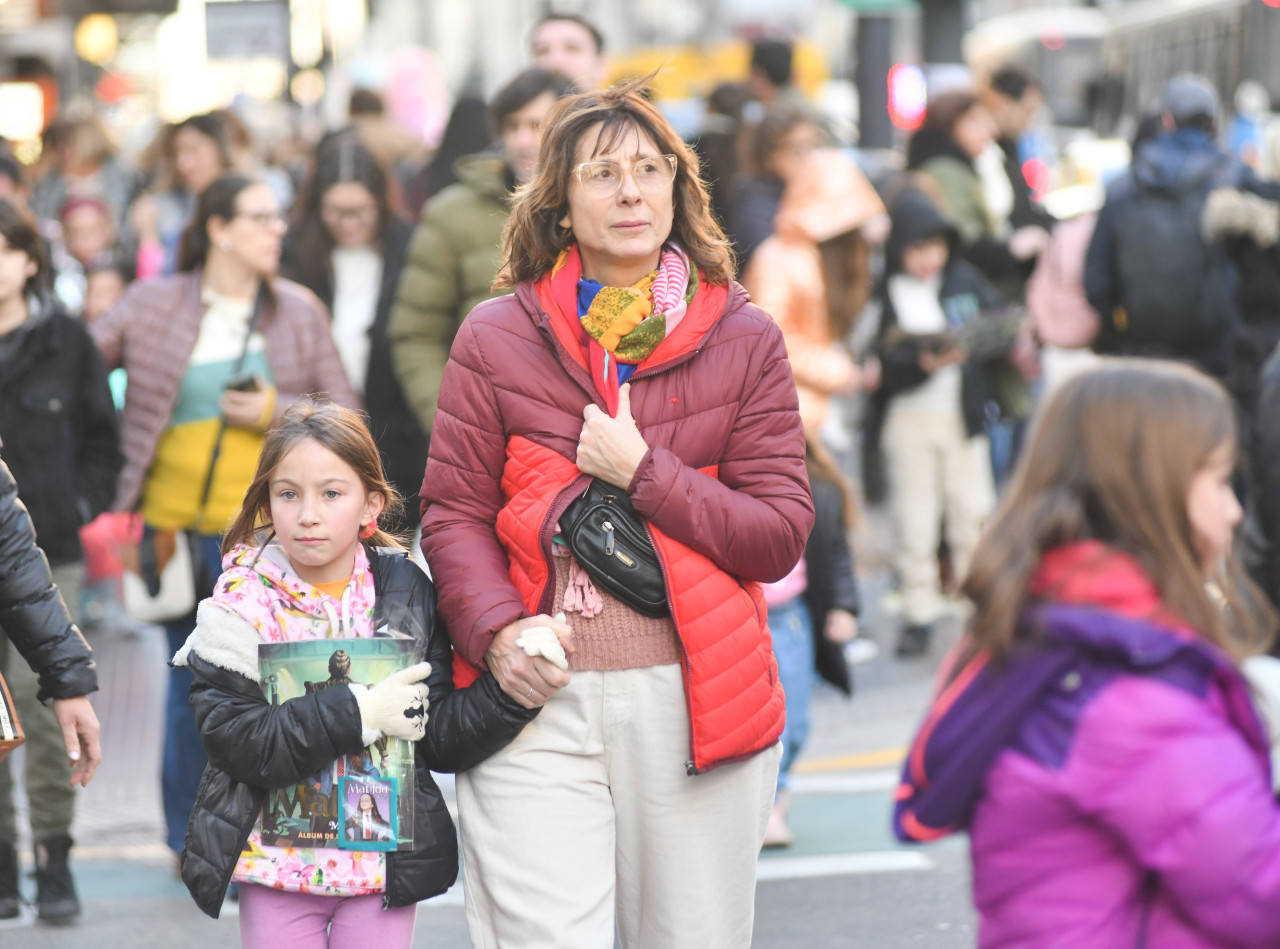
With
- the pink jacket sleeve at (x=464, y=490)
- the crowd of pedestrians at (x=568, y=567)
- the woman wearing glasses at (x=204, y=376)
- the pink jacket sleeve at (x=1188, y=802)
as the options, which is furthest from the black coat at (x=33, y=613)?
the pink jacket sleeve at (x=1188, y=802)

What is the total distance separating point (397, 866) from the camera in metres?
3.54

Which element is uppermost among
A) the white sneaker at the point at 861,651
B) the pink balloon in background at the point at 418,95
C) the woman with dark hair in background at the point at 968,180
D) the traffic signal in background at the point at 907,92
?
the woman with dark hair in background at the point at 968,180

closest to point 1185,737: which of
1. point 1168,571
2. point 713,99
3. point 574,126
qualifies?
point 1168,571

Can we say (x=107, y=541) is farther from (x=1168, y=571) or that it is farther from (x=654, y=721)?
(x=1168, y=571)

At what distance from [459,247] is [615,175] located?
2.34m

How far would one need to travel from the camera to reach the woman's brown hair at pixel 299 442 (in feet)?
12.2

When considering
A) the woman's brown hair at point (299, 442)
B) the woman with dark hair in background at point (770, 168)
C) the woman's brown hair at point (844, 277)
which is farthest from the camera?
the woman with dark hair in background at point (770, 168)

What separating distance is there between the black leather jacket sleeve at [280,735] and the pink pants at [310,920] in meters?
0.25

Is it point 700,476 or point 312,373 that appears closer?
point 700,476

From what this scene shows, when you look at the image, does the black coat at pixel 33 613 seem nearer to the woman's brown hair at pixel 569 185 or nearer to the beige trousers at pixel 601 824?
the beige trousers at pixel 601 824

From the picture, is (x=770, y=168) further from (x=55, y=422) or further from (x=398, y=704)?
(x=398, y=704)

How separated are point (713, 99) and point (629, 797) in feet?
21.6

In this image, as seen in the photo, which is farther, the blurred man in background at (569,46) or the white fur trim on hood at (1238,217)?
the white fur trim on hood at (1238,217)

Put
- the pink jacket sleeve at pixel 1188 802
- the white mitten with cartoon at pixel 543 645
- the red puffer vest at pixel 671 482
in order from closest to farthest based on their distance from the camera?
the pink jacket sleeve at pixel 1188 802 < the white mitten with cartoon at pixel 543 645 < the red puffer vest at pixel 671 482
